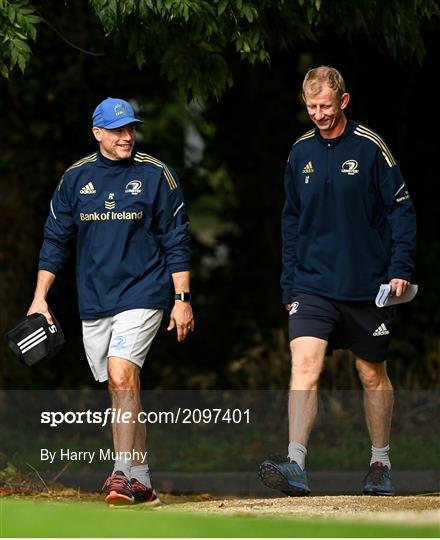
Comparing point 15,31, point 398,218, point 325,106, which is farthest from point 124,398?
point 15,31

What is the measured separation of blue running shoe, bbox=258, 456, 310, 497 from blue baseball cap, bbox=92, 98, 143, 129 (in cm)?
205

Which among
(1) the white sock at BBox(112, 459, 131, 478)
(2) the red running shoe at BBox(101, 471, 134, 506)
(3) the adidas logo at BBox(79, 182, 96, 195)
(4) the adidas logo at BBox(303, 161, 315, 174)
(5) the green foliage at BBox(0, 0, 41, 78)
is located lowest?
(2) the red running shoe at BBox(101, 471, 134, 506)

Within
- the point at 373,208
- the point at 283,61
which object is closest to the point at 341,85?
the point at 373,208

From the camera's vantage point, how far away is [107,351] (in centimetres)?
978

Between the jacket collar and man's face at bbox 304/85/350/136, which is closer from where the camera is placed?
man's face at bbox 304/85/350/136

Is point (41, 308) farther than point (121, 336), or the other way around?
point (41, 308)

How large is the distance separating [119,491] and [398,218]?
2.19 meters

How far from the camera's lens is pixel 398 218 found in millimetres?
9695

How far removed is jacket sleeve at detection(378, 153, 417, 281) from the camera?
31.6 ft

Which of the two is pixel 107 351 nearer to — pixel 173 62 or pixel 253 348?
pixel 173 62

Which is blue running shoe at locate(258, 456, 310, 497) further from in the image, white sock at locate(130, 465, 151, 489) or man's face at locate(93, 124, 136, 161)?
man's face at locate(93, 124, 136, 161)

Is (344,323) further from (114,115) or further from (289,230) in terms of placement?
(114,115)

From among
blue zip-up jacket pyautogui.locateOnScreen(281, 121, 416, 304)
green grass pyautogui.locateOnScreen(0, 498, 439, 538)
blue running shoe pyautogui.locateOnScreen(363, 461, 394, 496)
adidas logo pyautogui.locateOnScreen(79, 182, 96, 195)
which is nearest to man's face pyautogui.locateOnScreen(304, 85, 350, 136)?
blue zip-up jacket pyautogui.locateOnScreen(281, 121, 416, 304)

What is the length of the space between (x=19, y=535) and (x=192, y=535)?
739 mm
